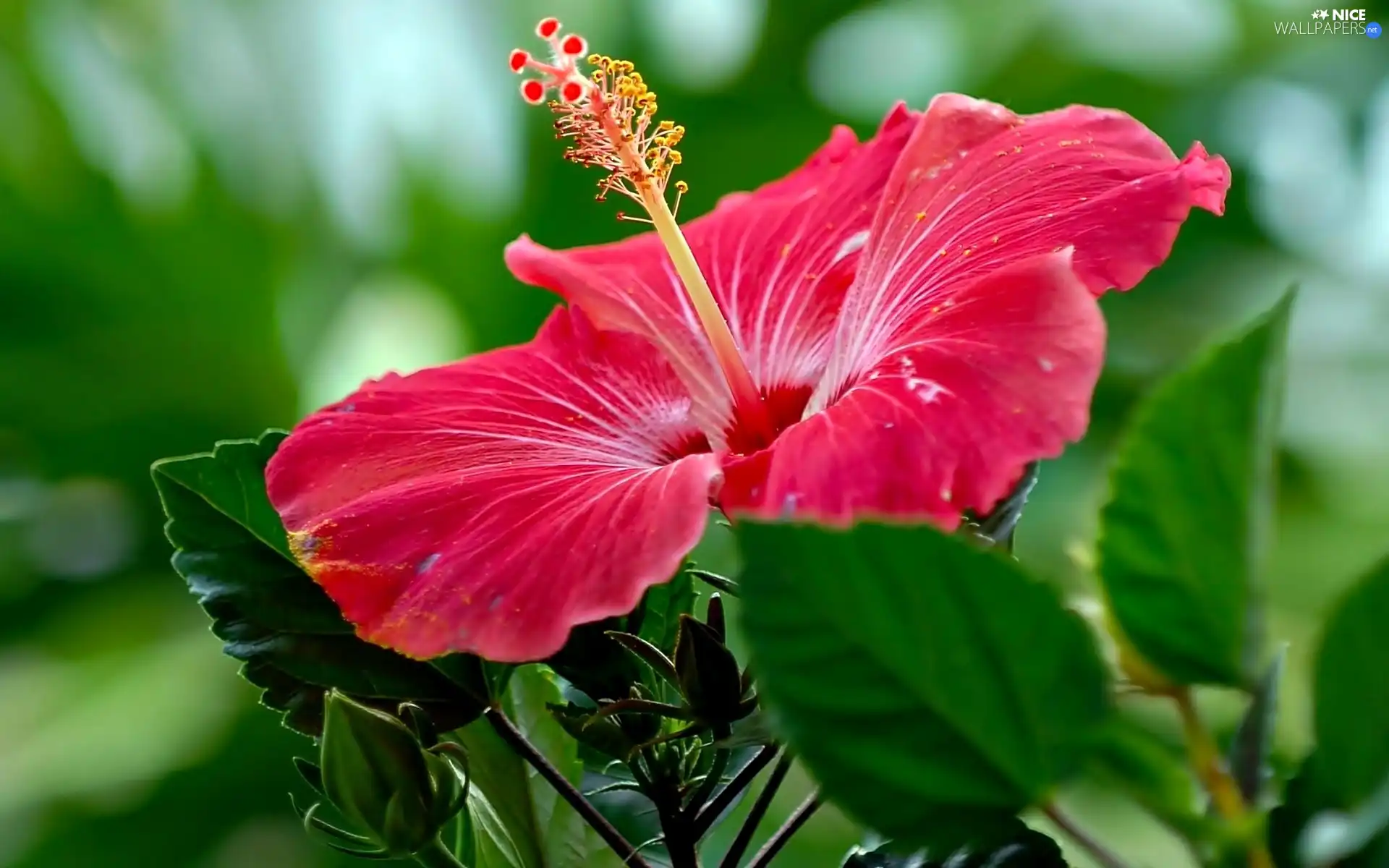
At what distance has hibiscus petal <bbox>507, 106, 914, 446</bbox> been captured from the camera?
0.64 meters

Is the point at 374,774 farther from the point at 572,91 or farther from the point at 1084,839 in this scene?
the point at 572,91

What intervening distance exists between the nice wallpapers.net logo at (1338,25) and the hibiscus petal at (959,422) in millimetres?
→ 929

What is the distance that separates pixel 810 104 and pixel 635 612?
7.66 feet

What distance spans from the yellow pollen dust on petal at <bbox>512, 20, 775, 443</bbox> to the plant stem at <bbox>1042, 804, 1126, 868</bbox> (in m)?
0.32

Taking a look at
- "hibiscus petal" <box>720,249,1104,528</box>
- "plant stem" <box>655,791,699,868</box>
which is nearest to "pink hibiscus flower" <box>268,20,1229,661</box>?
"hibiscus petal" <box>720,249,1104,528</box>

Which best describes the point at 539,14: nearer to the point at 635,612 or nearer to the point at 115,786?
the point at 115,786

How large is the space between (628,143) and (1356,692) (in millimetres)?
484

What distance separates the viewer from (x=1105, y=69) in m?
2.57

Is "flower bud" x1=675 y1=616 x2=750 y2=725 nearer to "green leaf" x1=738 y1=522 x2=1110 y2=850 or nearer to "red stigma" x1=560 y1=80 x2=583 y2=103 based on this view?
"green leaf" x1=738 y1=522 x2=1110 y2=850

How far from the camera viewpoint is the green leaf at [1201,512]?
292mm

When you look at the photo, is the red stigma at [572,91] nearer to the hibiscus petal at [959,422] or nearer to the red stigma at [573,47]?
the red stigma at [573,47]

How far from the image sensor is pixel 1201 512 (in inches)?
11.8

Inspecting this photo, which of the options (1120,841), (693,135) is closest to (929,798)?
(1120,841)

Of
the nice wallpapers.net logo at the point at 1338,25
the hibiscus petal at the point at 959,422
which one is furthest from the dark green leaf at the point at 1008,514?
the nice wallpapers.net logo at the point at 1338,25
